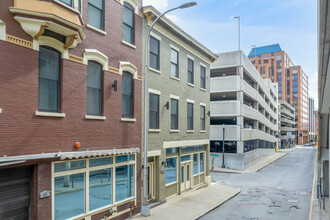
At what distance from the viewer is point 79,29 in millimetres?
9867

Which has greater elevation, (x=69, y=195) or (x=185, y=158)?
(x=185, y=158)

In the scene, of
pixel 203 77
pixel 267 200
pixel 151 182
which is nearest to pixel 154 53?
pixel 151 182

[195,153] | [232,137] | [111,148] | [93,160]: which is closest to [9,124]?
[93,160]

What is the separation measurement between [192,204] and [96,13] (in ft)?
39.2

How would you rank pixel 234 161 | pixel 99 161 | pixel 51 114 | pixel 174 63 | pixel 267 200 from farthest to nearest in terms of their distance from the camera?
pixel 234 161, pixel 267 200, pixel 174 63, pixel 99 161, pixel 51 114

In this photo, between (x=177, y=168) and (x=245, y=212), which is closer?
(x=245, y=212)

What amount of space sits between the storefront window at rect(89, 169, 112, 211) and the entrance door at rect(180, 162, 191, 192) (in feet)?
26.3

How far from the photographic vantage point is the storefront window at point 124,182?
12.9 m

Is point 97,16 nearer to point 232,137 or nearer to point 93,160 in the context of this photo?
point 93,160

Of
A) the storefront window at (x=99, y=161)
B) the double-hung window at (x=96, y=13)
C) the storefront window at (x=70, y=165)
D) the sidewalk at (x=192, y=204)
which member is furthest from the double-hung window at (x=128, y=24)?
the sidewalk at (x=192, y=204)

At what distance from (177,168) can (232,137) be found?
1811 centimetres

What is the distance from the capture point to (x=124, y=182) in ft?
43.8

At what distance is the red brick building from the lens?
849 cm

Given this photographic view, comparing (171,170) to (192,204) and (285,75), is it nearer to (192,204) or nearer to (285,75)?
(192,204)
